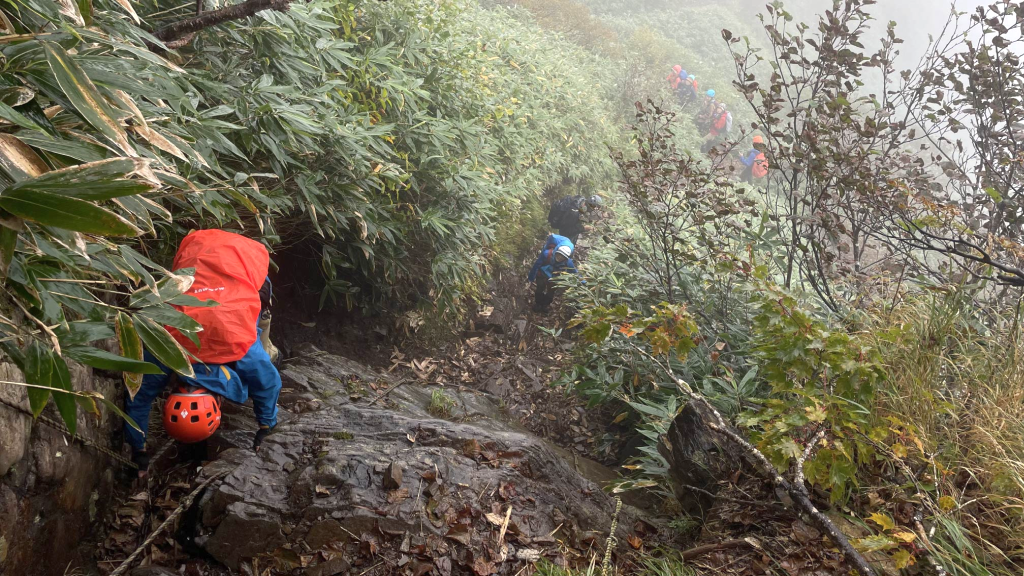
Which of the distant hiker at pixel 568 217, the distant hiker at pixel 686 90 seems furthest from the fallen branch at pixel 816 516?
the distant hiker at pixel 686 90

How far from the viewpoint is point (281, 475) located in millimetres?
3160

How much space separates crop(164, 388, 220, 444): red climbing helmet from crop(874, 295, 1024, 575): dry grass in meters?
3.29

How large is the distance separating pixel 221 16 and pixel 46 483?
2.08 meters

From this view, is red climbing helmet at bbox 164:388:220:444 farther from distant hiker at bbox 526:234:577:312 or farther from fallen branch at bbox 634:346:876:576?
distant hiker at bbox 526:234:577:312

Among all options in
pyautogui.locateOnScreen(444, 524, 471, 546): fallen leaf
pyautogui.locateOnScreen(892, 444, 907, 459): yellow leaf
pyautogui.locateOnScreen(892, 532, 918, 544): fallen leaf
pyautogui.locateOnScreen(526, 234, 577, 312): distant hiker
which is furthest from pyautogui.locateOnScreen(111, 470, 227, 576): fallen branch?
pyautogui.locateOnScreen(526, 234, 577, 312): distant hiker

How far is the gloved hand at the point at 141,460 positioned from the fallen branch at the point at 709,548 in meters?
2.84

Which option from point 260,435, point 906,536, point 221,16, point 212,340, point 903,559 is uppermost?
point 221,16

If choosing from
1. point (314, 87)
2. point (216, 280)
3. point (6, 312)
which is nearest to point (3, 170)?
point (6, 312)

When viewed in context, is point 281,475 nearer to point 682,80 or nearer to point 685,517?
point 685,517

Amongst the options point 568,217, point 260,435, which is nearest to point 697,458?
point 260,435

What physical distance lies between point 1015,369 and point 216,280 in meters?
3.99

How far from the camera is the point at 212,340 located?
2932 mm

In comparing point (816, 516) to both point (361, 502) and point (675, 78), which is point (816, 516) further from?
point (675, 78)

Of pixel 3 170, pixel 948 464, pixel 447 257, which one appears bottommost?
pixel 447 257
